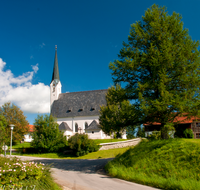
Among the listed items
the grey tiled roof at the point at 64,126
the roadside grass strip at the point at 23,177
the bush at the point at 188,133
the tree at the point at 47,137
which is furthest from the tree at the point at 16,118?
the roadside grass strip at the point at 23,177

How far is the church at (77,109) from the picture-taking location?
158 ft

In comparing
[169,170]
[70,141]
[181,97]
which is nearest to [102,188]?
[169,170]

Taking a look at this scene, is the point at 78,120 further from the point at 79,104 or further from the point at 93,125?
the point at 93,125

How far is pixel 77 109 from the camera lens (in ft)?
168

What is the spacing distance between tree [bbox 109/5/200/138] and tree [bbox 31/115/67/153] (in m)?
19.7

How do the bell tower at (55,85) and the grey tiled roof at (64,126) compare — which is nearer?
the grey tiled roof at (64,126)

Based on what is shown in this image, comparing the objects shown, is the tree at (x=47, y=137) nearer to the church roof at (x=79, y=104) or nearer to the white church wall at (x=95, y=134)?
the white church wall at (x=95, y=134)

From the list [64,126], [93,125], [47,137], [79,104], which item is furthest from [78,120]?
[47,137]

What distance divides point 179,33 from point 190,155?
7974 millimetres

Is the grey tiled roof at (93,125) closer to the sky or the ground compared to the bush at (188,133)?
closer to the sky

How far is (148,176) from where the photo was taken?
9.55m

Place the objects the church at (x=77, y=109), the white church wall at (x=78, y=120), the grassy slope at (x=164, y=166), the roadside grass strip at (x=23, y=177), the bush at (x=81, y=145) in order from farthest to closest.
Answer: the white church wall at (x=78, y=120), the church at (x=77, y=109), the bush at (x=81, y=145), the grassy slope at (x=164, y=166), the roadside grass strip at (x=23, y=177)

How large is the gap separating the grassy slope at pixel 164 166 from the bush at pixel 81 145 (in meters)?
14.9

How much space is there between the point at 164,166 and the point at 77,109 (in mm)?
42423
